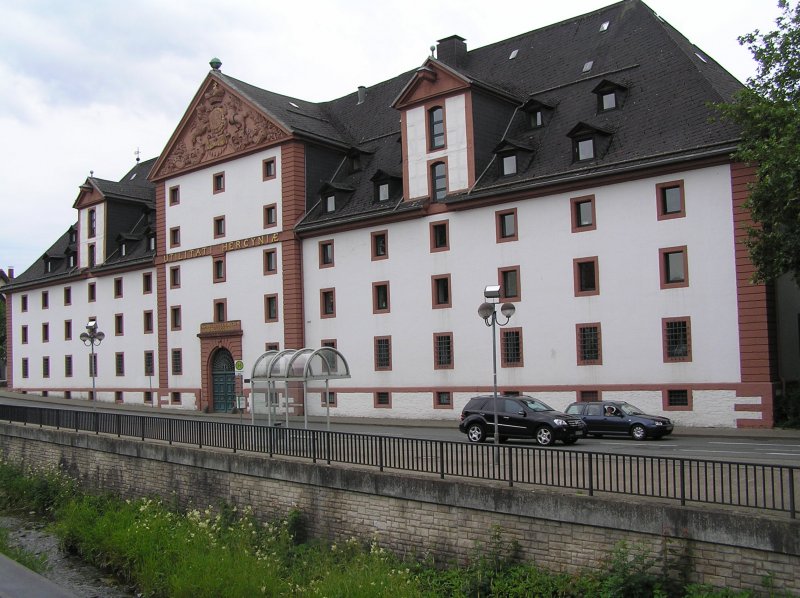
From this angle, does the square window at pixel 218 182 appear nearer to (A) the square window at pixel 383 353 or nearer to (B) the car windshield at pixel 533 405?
(A) the square window at pixel 383 353

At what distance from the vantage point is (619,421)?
25938 millimetres

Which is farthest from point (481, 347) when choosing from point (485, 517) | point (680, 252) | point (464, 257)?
point (485, 517)

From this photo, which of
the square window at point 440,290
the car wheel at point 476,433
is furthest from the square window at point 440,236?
the car wheel at point 476,433

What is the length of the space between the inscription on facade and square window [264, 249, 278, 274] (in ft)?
1.65

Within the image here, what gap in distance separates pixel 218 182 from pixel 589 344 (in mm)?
24809

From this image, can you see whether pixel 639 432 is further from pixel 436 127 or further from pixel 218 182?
pixel 218 182

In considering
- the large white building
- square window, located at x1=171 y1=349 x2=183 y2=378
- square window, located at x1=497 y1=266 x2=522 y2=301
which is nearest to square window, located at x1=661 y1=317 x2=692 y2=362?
the large white building

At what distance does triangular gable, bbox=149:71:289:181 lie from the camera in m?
43.8

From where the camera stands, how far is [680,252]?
1137 inches

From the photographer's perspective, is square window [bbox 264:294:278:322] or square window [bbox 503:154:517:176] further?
square window [bbox 264:294:278:322]

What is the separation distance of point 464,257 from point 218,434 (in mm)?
16742

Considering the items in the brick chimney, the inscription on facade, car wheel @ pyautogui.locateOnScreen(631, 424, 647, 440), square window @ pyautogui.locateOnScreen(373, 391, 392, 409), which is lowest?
car wheel @ pyautogui.locateOnScreen(631, 424, 647, 440)

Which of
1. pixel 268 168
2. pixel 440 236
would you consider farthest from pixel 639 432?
pixel 268 168

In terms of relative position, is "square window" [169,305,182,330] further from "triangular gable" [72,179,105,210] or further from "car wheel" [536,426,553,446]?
"car wheel" [536,426,553,446]
